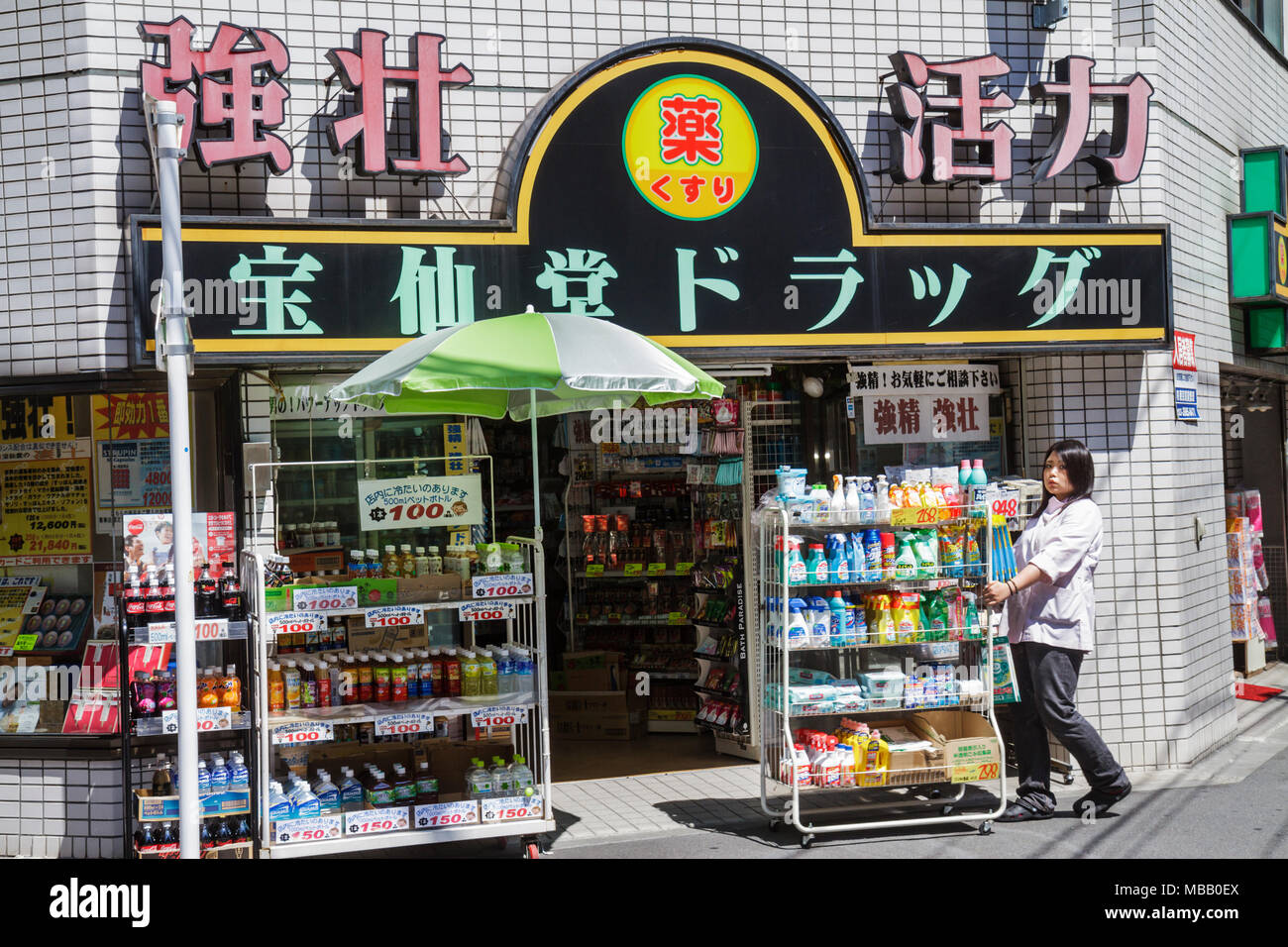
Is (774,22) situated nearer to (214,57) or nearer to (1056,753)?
(214,57)

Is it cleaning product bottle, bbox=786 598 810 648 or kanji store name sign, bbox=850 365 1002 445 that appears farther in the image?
kanji store name sign, bbox=850 365 1002 445

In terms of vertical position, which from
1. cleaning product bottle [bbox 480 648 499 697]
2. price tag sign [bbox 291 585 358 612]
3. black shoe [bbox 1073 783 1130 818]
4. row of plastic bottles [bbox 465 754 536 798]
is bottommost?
black shoe [bbox 1073 783 1130 818]

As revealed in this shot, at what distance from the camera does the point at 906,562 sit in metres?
6.69

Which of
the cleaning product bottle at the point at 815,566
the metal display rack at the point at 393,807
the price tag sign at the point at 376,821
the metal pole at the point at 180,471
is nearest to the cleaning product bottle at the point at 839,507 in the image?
the cleaning product bottle at the point at 815,566

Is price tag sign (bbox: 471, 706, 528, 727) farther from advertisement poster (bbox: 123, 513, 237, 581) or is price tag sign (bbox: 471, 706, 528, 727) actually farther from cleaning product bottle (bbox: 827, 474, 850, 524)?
cleaning product bottle (bbox: 827, 474, 850, 524)

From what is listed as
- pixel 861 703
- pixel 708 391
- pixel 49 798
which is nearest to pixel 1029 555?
pixel 861 703

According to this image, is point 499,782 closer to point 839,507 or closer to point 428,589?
point 428,589

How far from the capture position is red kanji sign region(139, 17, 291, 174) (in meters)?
6.45

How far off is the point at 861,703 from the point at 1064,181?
403 cm

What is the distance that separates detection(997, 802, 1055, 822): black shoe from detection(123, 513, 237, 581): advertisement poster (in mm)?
4619

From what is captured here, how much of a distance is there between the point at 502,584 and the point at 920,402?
3.59 metres

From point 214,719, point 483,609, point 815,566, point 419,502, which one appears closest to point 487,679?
point 483,609

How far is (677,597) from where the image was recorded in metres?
9.97

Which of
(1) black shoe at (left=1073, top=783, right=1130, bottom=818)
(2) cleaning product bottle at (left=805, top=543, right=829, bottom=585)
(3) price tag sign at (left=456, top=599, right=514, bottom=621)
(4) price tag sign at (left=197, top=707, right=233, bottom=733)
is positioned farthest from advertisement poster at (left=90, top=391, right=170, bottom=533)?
(1) black shoe at (left=1073, top=783, right=1130, bottom=818)
